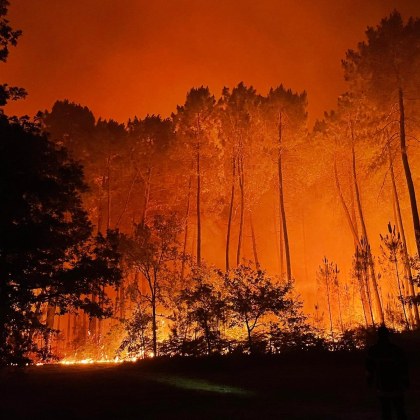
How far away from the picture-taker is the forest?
36.8 feet

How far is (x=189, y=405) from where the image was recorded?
34.1ft

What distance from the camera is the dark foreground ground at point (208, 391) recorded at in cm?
944

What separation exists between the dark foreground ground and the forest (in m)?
1.24

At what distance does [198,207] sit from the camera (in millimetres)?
29156

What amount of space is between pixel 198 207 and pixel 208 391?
17.5 metres

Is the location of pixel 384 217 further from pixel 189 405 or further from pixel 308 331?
pixel 189 405

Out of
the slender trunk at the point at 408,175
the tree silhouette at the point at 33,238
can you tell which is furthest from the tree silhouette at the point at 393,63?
the tree silhouette at the point at 33,238

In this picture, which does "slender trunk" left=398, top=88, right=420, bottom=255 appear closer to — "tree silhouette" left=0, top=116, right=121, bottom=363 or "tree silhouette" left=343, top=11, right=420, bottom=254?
"tree silhouette" left=343, top=11, right=420, bottom=254

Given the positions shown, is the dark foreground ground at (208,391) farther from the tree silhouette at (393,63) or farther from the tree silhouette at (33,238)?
the tree silhouette at (393,63)

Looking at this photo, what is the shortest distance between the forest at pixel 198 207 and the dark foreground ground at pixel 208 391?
124 cm

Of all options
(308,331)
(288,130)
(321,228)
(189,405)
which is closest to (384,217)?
(321,228)

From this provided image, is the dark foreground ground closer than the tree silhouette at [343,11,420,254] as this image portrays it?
Yes

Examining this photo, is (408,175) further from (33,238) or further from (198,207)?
(33,238)

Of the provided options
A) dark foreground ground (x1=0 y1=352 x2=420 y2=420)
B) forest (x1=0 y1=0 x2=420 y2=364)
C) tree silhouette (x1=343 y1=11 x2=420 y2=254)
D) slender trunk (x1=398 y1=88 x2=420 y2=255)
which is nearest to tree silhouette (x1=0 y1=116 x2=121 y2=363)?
forest (x1=0 y1=0 x2=420 y2=364)
